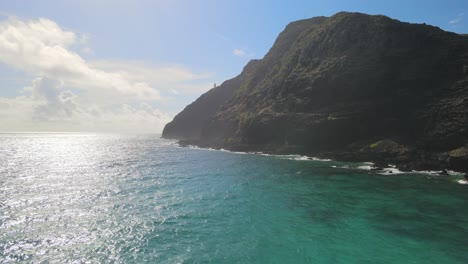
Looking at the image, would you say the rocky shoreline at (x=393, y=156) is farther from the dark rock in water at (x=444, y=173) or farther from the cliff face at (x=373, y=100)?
the cliff face at (x=373, y=100)

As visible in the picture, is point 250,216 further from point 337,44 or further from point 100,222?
point 337,44

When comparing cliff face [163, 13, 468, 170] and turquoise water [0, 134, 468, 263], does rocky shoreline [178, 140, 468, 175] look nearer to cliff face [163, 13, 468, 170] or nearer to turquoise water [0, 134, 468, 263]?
cliff face [163, 13, 468, 170]

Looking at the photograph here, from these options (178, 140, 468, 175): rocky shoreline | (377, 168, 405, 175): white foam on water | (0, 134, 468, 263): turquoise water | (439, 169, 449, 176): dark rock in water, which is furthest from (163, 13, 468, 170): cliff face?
(0, 134, 468, 263): turquoise water

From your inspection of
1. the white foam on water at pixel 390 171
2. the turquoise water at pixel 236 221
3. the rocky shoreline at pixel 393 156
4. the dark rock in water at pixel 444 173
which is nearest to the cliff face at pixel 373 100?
the rocky shoreline at pixel 393 156

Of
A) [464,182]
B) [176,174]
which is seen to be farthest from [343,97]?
[176,174]

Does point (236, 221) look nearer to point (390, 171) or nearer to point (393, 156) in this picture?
point (390, 171)

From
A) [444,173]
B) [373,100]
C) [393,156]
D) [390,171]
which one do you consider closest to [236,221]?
[390,171]
